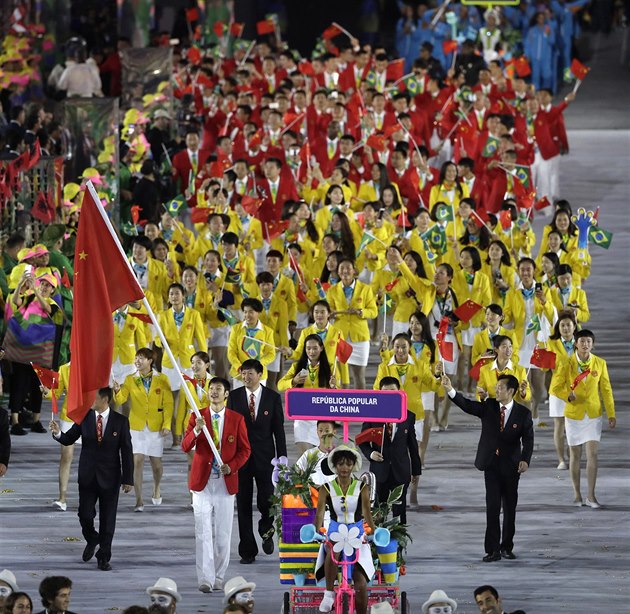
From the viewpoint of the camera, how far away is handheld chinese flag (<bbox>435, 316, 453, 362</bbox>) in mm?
17406

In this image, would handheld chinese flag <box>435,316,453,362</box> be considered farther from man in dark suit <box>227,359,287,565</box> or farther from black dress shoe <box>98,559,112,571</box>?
black dress shoe <box>98,559,112,571</box>

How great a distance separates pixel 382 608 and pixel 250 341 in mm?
6114

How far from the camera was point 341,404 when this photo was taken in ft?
41.5

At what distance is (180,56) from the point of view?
33188 millimetres

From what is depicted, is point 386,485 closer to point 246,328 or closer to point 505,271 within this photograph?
point 246,328

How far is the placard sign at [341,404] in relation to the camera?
12641 mm

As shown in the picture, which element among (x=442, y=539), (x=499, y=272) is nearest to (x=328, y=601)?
(x=442, y=539)

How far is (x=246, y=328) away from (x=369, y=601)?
5.47 meters

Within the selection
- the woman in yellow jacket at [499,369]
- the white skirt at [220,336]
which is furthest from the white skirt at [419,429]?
the white skirt at [220,336]

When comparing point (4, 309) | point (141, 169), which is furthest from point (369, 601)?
point (141, 169)

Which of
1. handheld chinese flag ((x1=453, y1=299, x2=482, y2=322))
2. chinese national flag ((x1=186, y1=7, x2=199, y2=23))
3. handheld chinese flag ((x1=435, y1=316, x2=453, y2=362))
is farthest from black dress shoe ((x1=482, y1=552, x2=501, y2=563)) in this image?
chinese national flag ((x1=186, y1=7, x2=199, y2=23))

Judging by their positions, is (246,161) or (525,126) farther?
(525,126)

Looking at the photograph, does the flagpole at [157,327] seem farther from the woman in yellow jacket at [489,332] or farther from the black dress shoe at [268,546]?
the woman in yellow jacket at [489,332]

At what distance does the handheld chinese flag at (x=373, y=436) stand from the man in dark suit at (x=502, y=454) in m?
0.64
